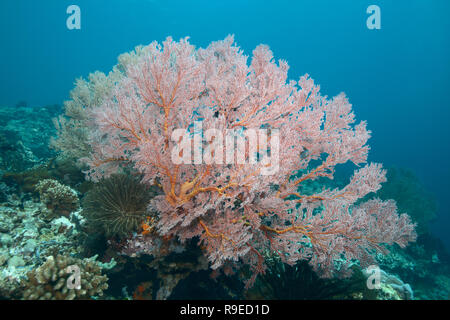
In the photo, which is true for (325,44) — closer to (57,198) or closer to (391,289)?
(391,289)

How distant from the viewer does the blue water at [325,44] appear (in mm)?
92438

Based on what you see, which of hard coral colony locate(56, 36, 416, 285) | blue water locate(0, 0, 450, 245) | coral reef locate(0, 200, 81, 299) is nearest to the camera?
hard coral colony locate(56, 36, 416, 285)

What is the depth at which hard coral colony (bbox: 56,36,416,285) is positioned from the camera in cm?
300

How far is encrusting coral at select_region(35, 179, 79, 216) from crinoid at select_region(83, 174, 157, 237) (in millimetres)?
1755

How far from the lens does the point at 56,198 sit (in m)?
5.14

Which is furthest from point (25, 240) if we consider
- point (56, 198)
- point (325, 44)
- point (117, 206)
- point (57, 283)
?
point (325, 44)

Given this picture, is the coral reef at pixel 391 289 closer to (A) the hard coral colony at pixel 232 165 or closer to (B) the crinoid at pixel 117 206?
(A) the hard coral colony at pixel 232 165

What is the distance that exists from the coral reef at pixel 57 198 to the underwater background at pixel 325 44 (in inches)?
3842

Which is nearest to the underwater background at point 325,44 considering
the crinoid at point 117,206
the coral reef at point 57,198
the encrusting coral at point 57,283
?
the crinoid at point 117,206

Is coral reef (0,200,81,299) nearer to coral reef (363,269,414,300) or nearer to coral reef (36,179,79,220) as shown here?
coral reef (36,179,79,220)

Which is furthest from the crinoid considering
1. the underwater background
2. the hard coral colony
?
the underwater background

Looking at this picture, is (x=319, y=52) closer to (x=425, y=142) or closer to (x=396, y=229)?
(x=425, y=142)
